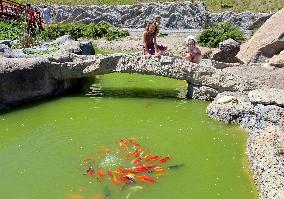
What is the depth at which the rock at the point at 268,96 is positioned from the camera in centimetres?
1249

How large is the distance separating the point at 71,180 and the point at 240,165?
10.9ft

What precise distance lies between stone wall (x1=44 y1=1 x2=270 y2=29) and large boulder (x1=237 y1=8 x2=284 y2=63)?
7.27 m

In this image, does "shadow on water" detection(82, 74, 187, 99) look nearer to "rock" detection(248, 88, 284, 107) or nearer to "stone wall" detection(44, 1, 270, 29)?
"rock" detection(248, 88, 284, 107)

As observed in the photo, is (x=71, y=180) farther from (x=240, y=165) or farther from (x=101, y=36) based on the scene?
(x=101, y=36)

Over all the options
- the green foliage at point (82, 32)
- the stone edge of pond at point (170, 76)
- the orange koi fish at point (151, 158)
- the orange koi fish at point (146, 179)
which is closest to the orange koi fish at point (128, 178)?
the orange koi fish at point (146, 179)

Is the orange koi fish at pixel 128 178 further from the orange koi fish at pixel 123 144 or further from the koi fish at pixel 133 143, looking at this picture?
the koi fish at pixel 133 143

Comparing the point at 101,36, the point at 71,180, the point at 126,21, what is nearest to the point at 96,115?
the point at 71,180

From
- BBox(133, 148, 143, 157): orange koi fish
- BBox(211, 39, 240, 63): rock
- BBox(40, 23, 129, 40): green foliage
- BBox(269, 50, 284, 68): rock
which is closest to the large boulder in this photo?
BBox(211, 39, 240, 63): rock

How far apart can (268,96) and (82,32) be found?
48.3ft

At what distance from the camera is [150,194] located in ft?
30.9

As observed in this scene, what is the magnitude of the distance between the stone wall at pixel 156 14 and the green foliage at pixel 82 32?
9.17 ft

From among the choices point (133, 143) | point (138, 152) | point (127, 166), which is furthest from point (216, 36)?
point (127, 166)

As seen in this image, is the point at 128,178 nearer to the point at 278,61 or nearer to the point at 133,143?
the point at 133,143

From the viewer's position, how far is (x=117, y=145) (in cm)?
1159
